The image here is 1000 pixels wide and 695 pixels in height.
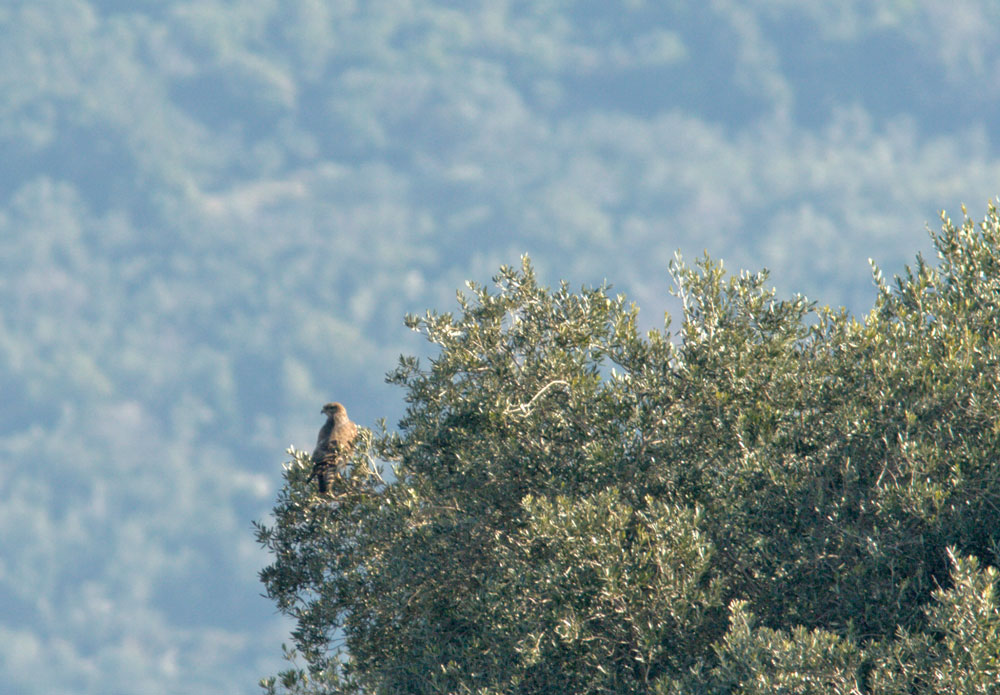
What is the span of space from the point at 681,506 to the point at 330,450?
5730mm

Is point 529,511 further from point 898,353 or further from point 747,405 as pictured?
point 898,353

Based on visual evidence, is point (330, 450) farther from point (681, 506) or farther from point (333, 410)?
point (681, 506)

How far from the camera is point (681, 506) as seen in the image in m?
13.1

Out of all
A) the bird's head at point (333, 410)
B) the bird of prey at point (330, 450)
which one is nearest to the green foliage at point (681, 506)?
A: the bird of prey at point (330, 450)

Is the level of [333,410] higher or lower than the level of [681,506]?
higher

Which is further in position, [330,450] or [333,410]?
[333,410]

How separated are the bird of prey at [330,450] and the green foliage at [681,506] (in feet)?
0.99

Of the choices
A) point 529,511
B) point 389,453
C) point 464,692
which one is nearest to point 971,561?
point 529,511

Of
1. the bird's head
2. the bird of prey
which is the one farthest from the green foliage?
the bird's head

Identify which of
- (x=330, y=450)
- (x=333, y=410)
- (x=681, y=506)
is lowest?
(x=681, y=506)

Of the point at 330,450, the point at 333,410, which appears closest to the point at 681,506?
the point at 330,450

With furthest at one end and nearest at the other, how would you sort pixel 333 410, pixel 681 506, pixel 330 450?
1. pixel 333 410
2. pixel 330 450
3. pixel 681 506

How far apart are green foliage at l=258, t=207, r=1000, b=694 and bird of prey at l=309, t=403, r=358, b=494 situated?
301 millimetres

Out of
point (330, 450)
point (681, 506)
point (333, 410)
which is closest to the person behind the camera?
point (681, 506)
